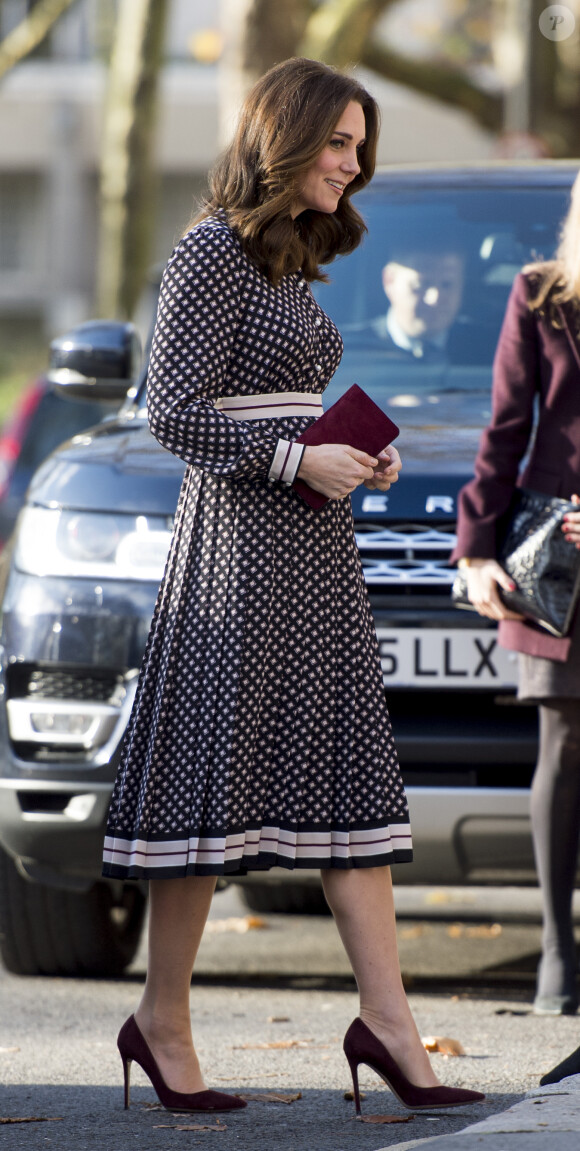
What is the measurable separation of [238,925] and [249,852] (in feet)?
8.98

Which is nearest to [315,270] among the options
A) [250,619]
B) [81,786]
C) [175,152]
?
[250,619]

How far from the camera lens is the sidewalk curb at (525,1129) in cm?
266

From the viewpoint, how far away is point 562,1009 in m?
4.20

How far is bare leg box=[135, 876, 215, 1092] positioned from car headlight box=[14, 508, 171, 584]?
44.9 inches

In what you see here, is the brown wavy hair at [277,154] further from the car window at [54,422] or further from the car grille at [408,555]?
the car window at [54,422]

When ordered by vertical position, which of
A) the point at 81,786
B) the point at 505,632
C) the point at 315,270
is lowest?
the point at 81,786

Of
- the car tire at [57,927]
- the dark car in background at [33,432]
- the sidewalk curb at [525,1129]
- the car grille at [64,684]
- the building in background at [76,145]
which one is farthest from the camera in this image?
the building in background at [76,145]

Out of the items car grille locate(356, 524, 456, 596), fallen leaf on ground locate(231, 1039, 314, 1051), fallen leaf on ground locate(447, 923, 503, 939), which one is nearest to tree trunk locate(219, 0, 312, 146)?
fallen leaf on ground locate(447, 923, 503, 939)

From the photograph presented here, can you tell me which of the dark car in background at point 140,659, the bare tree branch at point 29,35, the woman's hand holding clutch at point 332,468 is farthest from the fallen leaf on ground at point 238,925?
the bare tree branch at point 29,35

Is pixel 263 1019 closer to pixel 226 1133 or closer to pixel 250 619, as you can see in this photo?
pixel 226 1133

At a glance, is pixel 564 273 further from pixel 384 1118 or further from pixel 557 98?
pixel 557 98

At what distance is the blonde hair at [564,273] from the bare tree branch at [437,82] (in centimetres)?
1326

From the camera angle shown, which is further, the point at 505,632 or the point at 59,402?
the point at 59,402

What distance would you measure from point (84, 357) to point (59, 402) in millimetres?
4956
